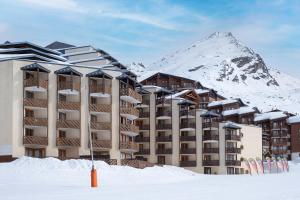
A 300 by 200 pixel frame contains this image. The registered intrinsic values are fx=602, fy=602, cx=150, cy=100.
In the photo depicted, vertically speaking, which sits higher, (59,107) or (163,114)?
(59,107)

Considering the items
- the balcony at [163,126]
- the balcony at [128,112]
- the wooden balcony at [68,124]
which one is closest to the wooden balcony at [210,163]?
the balcony at [163,126]

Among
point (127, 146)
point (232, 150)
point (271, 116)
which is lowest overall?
point (232, 150)

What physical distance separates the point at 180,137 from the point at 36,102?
37.9 metres

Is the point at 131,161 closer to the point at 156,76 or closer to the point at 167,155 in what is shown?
the point at 167,155

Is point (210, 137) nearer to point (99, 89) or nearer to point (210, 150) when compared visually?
point (210, 150)

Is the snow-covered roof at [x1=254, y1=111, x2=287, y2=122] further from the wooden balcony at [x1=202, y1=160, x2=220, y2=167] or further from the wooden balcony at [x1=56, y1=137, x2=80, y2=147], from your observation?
the wooden balcony at [x1=56, y1=137, x2=80, y2=147]

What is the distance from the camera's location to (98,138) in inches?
2970

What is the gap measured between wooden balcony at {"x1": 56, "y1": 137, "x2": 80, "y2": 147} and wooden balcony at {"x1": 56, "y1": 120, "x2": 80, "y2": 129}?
1.43 metres

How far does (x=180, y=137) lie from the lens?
9981 centimetres

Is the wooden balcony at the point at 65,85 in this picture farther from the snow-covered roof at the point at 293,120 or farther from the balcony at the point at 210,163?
the snow-covered roof at the point at 293,120

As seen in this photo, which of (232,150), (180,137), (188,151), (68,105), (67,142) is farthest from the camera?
(232,150)

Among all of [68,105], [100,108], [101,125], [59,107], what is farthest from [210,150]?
[59,107]

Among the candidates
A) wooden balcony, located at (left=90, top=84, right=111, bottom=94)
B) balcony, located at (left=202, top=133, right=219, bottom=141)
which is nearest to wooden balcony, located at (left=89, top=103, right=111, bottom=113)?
wooden balcony, located at (left=90, top=84, right=111, bottom=94)

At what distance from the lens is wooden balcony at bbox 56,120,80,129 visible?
69188mm
